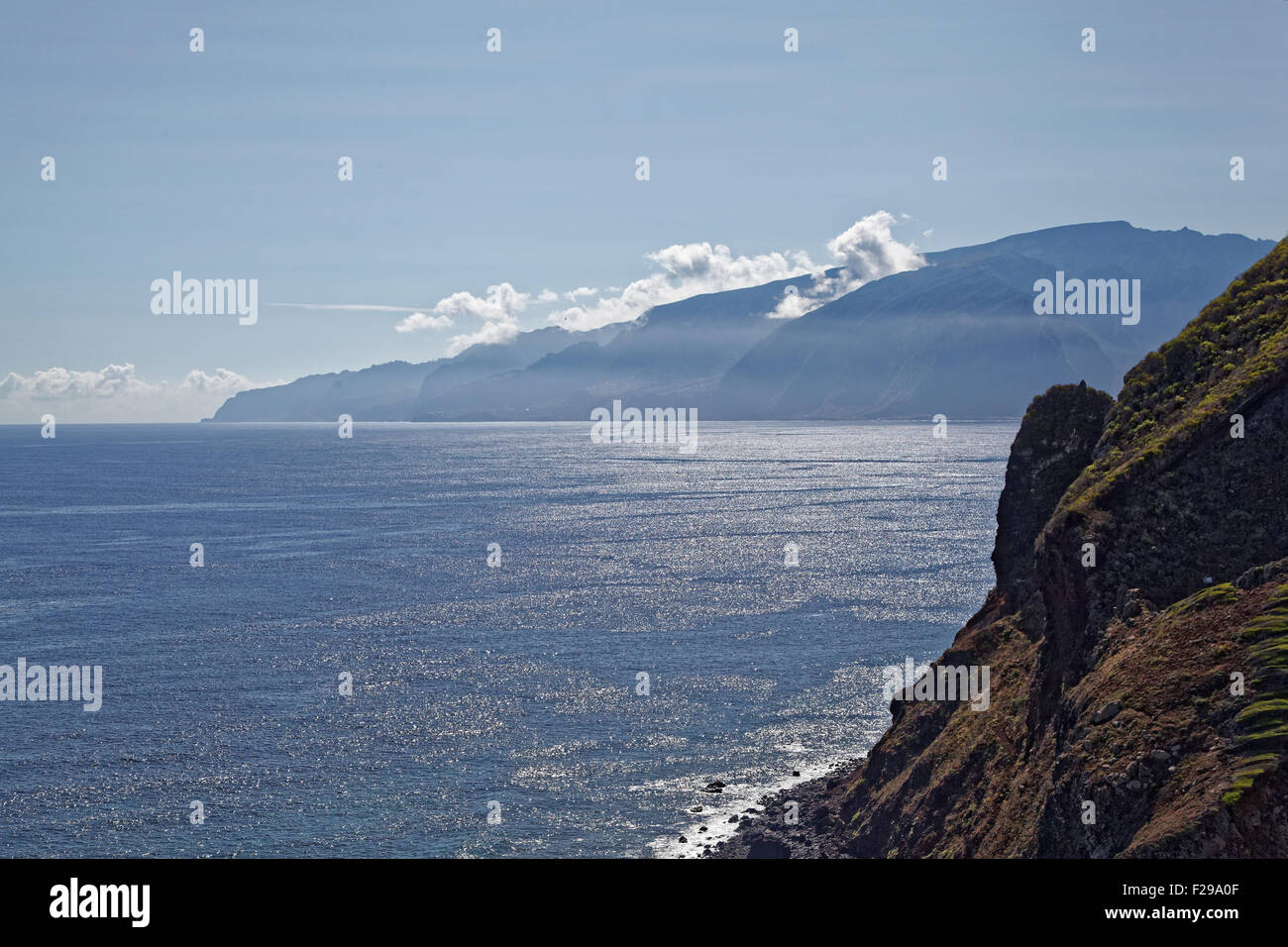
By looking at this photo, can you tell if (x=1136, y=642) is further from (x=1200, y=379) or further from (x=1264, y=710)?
(x=1200, y=379)

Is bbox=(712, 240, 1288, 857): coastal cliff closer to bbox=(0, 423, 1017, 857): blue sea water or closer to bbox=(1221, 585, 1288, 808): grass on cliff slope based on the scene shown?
bbox=(1221, 585, 1288, 808): grass on cliff slope

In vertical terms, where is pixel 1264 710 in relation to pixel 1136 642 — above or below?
below
